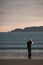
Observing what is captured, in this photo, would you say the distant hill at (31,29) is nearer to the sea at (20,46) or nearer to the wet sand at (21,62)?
the sea at (20,46)

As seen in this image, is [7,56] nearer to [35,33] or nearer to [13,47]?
[13,47]

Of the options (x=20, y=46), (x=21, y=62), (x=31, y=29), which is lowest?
(x=21, y=62)

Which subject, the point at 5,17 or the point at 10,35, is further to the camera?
the point at 5,17

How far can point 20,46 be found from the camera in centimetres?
120

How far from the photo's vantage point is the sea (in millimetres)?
1181

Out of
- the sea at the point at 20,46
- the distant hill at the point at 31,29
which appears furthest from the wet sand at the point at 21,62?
the distant hill at the point at 31,29

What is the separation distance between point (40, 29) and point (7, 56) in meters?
0.36

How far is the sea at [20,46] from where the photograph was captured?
1181mm

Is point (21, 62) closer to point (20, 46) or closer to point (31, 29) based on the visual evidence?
point (20, 46)

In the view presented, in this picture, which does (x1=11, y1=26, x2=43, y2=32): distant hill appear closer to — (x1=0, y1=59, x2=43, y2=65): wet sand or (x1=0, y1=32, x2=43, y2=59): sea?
(x1=0, y1=32, x2=43, y2=59): sea

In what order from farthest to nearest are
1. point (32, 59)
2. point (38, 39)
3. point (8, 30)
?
point (8, 30)
point (38, 39)
point (32, 59)

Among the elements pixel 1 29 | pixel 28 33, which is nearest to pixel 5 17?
pixel 1 29

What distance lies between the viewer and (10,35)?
1.29 m

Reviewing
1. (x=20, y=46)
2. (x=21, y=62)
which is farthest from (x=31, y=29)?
(x=21, y=62)
